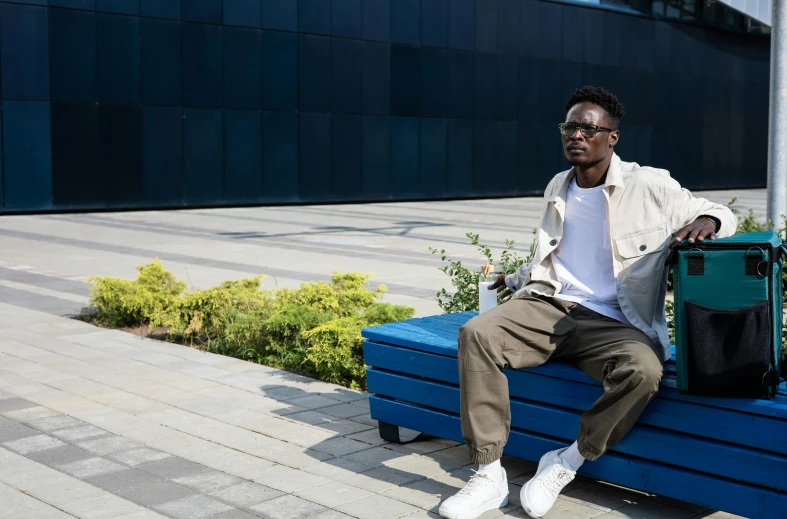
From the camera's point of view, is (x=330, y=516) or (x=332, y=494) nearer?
(x=330, y=516)

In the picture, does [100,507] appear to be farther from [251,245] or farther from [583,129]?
[251,245]

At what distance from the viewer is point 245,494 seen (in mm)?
4281

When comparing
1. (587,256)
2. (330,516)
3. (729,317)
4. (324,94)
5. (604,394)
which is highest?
(324,94)

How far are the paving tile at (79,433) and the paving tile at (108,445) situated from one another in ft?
0.26

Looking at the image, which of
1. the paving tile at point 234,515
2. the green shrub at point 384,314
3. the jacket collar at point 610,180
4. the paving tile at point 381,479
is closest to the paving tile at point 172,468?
the paving tile at point 234,515

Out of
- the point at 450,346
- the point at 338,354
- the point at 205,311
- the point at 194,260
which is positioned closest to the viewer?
the point at 450,346

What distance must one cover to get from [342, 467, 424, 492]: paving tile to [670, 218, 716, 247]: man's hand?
159 centimetres

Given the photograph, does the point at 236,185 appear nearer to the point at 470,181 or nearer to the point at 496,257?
the point at 470,181

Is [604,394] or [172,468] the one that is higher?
[604,394]

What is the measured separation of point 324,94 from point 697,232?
21.2 meters

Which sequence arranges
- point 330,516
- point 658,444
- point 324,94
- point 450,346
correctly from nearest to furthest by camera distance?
point 658,444 → point 330,516 → point 450,346 → point 324,94

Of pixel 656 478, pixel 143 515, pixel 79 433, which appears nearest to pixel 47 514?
pixel 143 515

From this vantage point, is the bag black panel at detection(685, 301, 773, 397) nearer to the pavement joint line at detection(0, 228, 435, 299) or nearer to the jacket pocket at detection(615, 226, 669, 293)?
the jacket pocket at detection(615, 226, 669, 293)

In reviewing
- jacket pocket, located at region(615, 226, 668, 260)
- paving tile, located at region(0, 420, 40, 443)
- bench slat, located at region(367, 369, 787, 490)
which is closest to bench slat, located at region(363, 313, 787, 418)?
bench slat, located at region(367, 369, 787, 490)
